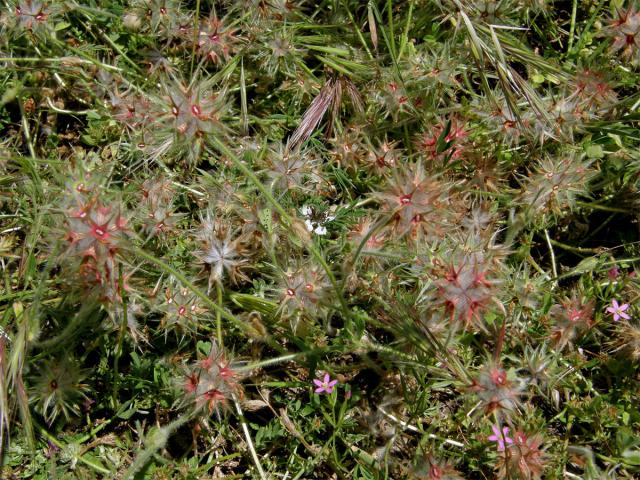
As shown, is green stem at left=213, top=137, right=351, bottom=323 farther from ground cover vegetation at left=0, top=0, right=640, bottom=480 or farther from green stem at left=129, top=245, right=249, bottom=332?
green stem at left=129, top=245, right=249, bottom=332

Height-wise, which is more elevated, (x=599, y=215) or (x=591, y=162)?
(x=591, y=162)

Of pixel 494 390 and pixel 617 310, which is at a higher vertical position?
pixel 494 390

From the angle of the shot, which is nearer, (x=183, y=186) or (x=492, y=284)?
(x=492, y=284)

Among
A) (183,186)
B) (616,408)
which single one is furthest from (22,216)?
(616,408)

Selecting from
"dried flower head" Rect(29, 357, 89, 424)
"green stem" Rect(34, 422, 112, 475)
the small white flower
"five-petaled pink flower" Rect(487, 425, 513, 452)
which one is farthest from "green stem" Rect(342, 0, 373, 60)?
"green stem" Rect(34, 422, 112, 475)

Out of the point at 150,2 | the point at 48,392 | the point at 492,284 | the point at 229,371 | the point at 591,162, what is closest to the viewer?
the point at 492,284

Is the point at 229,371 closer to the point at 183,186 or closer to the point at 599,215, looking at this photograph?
the point at 183,186

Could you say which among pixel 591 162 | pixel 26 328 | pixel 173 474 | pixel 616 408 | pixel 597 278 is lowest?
pixel 173 474

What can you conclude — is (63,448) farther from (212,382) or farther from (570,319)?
(570,319)

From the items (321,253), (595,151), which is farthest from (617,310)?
(321,253)
